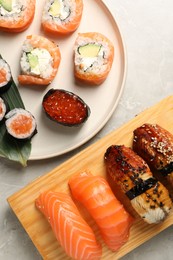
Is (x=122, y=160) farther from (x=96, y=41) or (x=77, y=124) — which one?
(x=96, y=41)

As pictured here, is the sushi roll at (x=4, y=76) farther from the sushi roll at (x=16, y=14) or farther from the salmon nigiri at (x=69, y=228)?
the salmon nigiri at (x=69, y=228)

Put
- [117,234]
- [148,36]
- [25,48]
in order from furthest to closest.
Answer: [148,36], [25,48], [117,234]

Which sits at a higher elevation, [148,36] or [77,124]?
[148,36]

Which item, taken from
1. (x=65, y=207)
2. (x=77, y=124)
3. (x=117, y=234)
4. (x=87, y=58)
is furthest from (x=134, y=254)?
(x=87, y=58)

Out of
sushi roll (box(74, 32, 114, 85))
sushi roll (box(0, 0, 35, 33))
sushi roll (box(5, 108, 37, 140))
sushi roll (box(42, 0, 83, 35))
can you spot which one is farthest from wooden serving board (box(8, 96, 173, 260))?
sushi roll (box(0, 0, 35, 33))

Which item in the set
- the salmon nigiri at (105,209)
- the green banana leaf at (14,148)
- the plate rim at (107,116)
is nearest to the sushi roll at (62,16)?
the plate rim at (107,116)

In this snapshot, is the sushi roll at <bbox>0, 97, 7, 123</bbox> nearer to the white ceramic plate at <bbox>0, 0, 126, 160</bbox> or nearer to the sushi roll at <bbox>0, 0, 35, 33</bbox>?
the white ceramic plate at <bbox>0, 0, 126, 160</bbox>

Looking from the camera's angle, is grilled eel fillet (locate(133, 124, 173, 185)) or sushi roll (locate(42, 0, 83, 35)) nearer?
grilled eel fillet (locate(133, 124, 173, 185))
